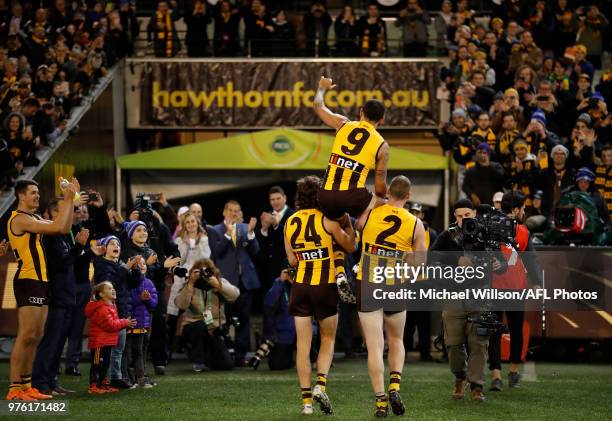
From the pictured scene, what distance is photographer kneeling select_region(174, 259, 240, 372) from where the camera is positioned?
42.3ft

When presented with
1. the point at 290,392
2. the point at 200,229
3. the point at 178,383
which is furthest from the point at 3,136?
the point at 290,392

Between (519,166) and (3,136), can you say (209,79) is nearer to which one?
(3,136)

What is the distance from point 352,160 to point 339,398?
2.44 m

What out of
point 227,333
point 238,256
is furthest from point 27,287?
point 238,256

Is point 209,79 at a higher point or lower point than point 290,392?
higher

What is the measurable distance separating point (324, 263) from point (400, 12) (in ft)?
44.0

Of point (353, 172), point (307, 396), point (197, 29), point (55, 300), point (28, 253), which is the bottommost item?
point (307, 396)

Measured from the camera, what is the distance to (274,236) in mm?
14180

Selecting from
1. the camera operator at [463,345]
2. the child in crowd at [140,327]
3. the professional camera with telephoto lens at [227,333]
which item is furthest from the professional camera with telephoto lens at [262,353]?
the camera operator at [463,345]

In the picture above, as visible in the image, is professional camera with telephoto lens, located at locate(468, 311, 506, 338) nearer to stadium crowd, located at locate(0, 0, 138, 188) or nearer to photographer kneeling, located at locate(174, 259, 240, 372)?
photographer kneeling, located at locate(174, 259, 240, 372)

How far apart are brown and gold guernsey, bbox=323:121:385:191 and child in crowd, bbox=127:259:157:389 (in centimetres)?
282

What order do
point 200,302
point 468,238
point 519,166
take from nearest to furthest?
point 468,238, point 200,302, point 519,166

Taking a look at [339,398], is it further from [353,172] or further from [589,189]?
[589,189]

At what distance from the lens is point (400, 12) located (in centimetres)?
2202
